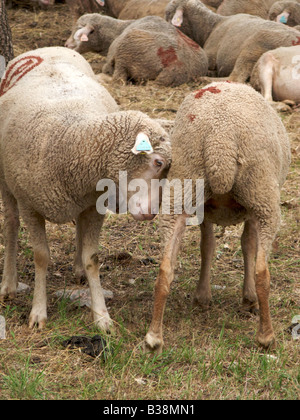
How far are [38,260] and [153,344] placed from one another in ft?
3.11

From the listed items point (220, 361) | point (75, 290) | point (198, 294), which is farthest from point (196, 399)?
point (75, 290)

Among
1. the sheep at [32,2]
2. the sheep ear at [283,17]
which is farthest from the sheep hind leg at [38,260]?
the sheep at [32,2]

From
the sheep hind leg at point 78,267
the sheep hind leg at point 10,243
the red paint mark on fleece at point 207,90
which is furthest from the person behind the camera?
the sheep hind leg at point 78,267

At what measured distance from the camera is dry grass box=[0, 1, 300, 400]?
3.17 meters

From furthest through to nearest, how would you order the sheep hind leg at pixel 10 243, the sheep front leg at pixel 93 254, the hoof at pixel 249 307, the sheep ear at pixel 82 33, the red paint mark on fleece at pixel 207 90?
the sheep ear at pixel 82 33
the sheep hind leg at pixel 10 243
the hoof at pixel 249 307
the sheep front leg at pixel 93 254
the red paint mark on fleece at pixel 207 90

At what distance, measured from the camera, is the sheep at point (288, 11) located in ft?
33.9

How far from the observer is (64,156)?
3.71 m

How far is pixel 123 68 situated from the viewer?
9141 mm

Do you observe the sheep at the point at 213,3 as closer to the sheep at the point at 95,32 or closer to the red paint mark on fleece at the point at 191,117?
the sheep at the point at 95,32

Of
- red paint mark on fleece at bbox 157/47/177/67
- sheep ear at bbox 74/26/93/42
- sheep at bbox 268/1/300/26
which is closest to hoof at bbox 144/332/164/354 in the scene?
red paint mark on fleece at bbox 157/47/177/67

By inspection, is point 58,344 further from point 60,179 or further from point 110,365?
point 60,179

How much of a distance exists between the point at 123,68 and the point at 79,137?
5.67 meters

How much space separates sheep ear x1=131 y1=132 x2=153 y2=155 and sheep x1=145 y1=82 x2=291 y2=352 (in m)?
0.24

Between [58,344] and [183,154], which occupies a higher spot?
[183,154]
